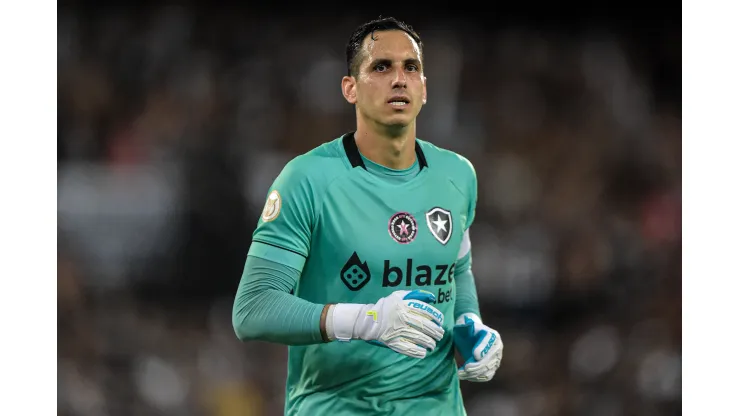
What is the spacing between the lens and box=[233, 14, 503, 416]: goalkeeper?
2652 mm

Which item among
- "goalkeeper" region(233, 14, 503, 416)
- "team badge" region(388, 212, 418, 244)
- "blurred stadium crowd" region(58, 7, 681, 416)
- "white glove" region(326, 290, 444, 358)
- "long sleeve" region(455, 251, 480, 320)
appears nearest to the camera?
"white glove" region(326, 290, 444, 358)

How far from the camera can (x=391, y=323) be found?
98.4 inches

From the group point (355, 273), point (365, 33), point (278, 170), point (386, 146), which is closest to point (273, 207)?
point (355, 273)

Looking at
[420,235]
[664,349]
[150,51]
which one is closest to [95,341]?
[150,51]

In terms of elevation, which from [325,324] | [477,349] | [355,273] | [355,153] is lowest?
[477,349]

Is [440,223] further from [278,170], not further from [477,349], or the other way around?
[278,170]

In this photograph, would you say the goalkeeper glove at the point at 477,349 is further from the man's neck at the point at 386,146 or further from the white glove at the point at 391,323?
the man's neck at the point at 386,146

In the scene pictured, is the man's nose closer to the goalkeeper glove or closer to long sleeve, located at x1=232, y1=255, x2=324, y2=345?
long sleeve, located at x1=232, y1=255, x2=324, y2=345

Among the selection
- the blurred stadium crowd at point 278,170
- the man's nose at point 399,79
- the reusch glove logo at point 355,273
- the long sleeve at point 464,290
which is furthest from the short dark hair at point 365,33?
the blurred stadium crowd at point 278,170

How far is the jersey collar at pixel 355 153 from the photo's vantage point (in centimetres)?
288

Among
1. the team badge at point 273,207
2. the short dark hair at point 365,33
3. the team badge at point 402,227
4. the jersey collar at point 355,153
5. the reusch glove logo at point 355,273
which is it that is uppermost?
the short dark hair at point 365,33

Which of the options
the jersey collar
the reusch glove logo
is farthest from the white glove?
the jersey collar

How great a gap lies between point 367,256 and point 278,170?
9.14 feet

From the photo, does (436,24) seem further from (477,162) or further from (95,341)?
(95,341)
